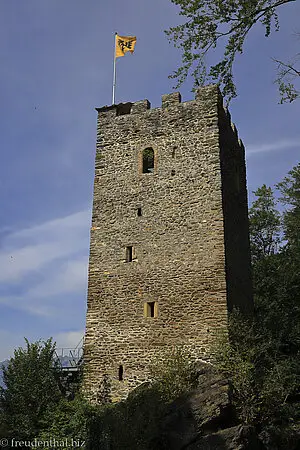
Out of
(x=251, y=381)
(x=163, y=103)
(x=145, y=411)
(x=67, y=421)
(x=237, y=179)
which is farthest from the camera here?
(x=237, y=179)

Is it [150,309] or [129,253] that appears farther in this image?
[129,253]

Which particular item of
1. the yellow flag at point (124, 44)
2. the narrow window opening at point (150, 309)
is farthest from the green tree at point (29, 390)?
the yellow flag at point (124, 44)

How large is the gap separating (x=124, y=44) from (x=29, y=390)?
13609 mm

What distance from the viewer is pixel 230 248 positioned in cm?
1550

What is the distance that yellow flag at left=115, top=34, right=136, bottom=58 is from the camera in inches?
753

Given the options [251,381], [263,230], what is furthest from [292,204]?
[251,381]

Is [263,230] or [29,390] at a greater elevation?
[263,230]

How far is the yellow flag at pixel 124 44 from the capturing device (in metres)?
19.1

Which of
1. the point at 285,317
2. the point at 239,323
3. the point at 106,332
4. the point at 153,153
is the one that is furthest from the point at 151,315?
the point at 285,317

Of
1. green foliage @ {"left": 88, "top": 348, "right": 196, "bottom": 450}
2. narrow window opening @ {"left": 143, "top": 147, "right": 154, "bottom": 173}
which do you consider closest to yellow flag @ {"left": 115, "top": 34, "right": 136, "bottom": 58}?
narrow window opening @ {"left": 143, "top": 147, "right": 154, "bottom": 173}

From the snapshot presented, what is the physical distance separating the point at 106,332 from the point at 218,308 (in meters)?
3.73

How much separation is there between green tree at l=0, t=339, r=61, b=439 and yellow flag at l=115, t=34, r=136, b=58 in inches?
460

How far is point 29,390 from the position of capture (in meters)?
15.7

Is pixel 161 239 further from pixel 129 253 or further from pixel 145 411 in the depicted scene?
pixel 145 411
